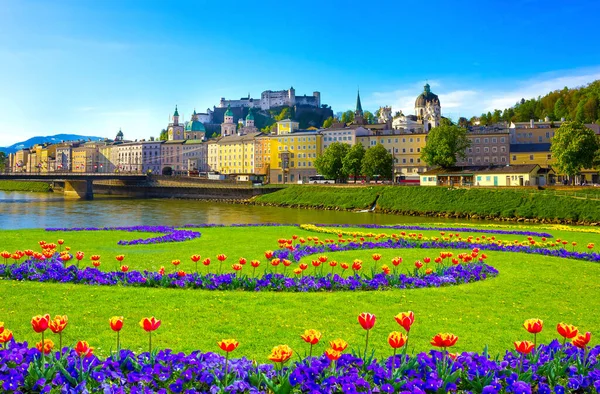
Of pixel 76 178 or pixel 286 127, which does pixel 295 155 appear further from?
pixel 76 178

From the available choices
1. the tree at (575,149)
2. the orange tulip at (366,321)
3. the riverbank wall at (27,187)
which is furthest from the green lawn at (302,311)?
the riverbank wall at (27,187)

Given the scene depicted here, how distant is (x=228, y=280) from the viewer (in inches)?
550

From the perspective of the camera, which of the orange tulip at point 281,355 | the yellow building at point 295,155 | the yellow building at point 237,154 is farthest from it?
the yellow building at point 237,154

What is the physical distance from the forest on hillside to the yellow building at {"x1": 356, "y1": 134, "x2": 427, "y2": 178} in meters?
40.8

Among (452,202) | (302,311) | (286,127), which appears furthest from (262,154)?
(302,311)

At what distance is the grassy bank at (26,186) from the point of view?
461 ft

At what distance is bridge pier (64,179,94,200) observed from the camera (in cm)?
10362

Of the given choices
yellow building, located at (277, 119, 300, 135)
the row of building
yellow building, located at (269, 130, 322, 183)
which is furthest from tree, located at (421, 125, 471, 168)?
yellow building, located at (277, 119, 300, 135)

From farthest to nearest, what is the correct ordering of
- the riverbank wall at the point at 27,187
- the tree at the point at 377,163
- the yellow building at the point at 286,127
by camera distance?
the riverbank wall at the point at 27,187
the yellow building at the point at 286,127
the tree at the point at 377,163

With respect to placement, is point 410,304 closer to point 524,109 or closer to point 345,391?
point 345,391

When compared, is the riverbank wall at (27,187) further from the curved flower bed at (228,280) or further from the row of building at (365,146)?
the curved flower bed at (228,280)

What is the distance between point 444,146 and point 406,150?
1081 inches

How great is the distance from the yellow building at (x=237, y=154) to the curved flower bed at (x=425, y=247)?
117 metres

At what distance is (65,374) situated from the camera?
669cm
